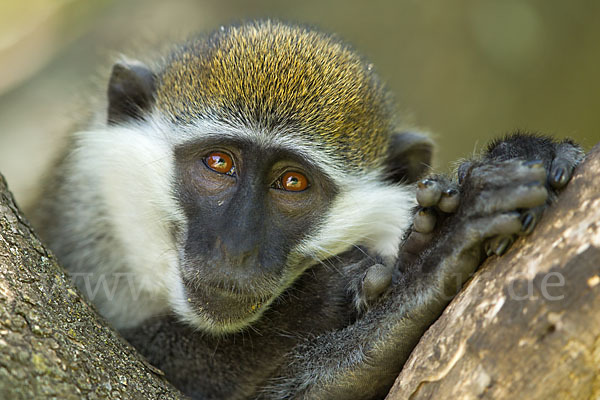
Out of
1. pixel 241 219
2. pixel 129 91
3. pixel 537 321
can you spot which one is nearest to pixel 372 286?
pixel 241 219

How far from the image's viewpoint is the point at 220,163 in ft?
8.50

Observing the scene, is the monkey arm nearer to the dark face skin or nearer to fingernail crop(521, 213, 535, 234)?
fingernail crop(521, 213, 535, 234)

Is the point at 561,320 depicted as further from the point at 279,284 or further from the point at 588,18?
the point at 588,18

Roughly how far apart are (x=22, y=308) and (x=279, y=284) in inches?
37.4

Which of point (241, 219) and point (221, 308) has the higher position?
point (241, 219)

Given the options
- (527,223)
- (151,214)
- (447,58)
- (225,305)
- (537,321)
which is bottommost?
(151,214)

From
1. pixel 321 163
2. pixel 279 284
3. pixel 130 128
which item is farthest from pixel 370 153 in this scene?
pixel 130 128

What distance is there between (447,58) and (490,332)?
4317mm

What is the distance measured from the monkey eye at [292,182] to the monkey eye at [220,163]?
0.63ft

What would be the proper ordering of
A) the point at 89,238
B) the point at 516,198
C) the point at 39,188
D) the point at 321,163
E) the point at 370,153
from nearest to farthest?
the point at 516,198, the point at 321,163, the point at 370,153, the point at 89,238, the point at 39,188

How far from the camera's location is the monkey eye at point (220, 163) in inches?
101

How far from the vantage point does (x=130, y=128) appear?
115 inches

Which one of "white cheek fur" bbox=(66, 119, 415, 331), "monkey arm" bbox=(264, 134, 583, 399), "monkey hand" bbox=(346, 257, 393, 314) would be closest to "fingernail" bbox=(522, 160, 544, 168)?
"monkey arm" bbox=(264, 134, 583, 399)

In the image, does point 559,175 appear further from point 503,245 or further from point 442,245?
point 442,245
